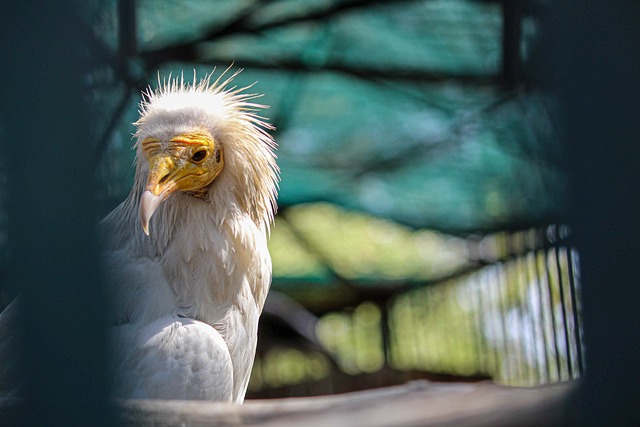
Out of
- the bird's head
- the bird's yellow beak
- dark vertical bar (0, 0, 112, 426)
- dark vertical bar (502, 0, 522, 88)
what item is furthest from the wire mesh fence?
dark vertical bar (0, 0, 112, 426)

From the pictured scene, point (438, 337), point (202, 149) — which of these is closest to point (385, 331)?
point (438, 337)

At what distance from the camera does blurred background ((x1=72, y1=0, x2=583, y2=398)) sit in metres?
3.30

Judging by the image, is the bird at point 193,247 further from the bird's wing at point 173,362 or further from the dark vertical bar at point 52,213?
the dark vertical bar at point 52,213

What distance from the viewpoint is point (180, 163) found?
2.05m

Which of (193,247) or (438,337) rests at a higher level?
(193,247)

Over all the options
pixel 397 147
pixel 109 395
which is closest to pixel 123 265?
pixel 109 395

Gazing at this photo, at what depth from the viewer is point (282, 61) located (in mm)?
3508

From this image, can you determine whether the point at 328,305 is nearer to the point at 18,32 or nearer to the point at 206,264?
the point at 206,264

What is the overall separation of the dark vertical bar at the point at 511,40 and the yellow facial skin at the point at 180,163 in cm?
159

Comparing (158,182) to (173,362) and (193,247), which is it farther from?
(173,362)

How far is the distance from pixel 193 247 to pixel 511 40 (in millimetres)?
1800

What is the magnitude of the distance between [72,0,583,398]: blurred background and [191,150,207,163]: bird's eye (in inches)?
37.8

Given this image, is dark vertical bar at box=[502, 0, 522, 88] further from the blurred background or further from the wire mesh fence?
the wire mesh fence

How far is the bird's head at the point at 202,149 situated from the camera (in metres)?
2.04
